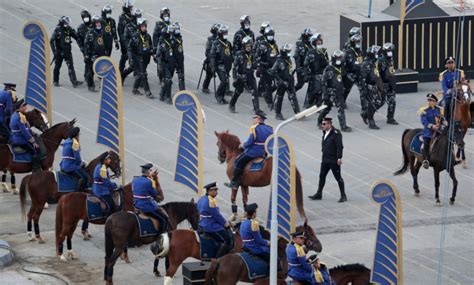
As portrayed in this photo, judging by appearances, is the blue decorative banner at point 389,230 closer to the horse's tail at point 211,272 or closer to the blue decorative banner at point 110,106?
the horse's tail at point 211,272

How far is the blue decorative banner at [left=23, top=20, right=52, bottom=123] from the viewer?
39969 mm

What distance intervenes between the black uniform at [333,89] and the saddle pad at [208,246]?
43.7 ft

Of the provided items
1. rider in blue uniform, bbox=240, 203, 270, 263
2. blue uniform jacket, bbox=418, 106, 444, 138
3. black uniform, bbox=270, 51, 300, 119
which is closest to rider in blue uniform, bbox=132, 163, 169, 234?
rider in blue uniform, bbox=240, 203, 270, 263

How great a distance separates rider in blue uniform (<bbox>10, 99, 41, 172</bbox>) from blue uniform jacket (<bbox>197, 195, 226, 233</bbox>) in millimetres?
7160

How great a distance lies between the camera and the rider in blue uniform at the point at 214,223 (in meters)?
30.8

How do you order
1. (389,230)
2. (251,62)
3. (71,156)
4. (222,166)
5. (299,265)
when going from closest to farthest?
(299,265), (389,230), (71,156), (222,166), (251,62)

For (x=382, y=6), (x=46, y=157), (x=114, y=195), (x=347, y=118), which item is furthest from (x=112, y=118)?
(x=382, y=6)

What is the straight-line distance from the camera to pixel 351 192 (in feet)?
127

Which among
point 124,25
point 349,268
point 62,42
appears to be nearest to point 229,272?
point 349,268

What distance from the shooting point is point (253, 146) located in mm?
36094

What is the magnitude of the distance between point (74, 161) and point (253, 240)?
21.1 ft

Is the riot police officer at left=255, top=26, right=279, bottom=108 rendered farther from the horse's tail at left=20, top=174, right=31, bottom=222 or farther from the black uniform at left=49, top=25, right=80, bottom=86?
the horse's tail at left=20, top=174, right=31, bottom=222

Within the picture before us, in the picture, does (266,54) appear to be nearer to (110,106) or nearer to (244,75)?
(244,75)

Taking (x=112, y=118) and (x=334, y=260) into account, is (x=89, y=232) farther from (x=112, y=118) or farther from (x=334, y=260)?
(x=334, y=260)
